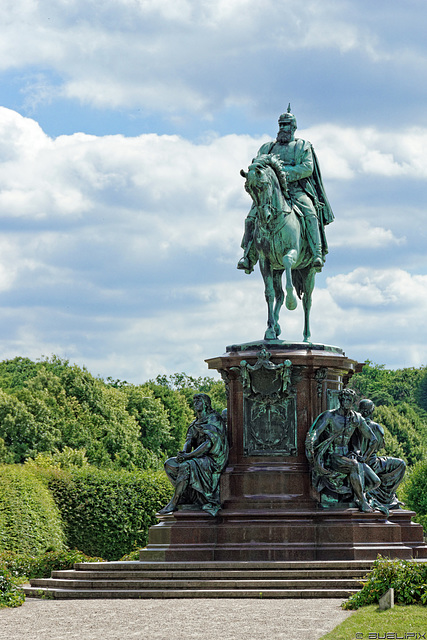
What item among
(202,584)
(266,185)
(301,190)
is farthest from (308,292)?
(202,584)

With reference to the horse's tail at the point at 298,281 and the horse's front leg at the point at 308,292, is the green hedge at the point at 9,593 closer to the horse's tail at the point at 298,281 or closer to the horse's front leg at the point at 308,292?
the horse's front leg at the point at 308,292

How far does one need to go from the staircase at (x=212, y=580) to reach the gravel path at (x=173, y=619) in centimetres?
45

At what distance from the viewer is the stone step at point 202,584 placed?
661 inches

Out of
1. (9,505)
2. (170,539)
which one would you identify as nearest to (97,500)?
(9,505)

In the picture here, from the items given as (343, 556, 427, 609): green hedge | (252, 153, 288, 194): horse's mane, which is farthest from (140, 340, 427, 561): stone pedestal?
(343, 556, 427, 609): green hedge

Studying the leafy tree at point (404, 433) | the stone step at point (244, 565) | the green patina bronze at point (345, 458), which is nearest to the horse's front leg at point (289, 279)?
the green patina bronze at point (345, 458)

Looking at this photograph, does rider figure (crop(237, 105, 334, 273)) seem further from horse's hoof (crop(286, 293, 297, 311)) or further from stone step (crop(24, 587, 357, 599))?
stone step (crop(24, 587, 357, 599))

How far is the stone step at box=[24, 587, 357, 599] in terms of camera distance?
53.8 ft

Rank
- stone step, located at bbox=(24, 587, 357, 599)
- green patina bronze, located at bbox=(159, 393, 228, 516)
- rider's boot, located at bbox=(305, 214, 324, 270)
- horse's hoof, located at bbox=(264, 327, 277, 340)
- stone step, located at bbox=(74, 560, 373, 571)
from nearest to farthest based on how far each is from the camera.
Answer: stone step, located at bbox=(24, 587, 357, 599) → stone step, located at bbox=(74, 560, 373, 571) → green patina bronze, located at bbox=(159, 393, 228, 516) → horse's hoof, located at bbox=(264, 327, 277, 340) → rider's boot, located at bbox=(305, 214, 324, 270)

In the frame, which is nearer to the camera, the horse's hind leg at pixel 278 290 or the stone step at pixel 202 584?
the stone step at pixel 202 584

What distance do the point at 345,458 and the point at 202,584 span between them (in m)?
3.79

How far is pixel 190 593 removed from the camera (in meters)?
16.9

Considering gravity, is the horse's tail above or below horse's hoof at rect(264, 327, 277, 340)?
above

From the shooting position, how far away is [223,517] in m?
19.7
